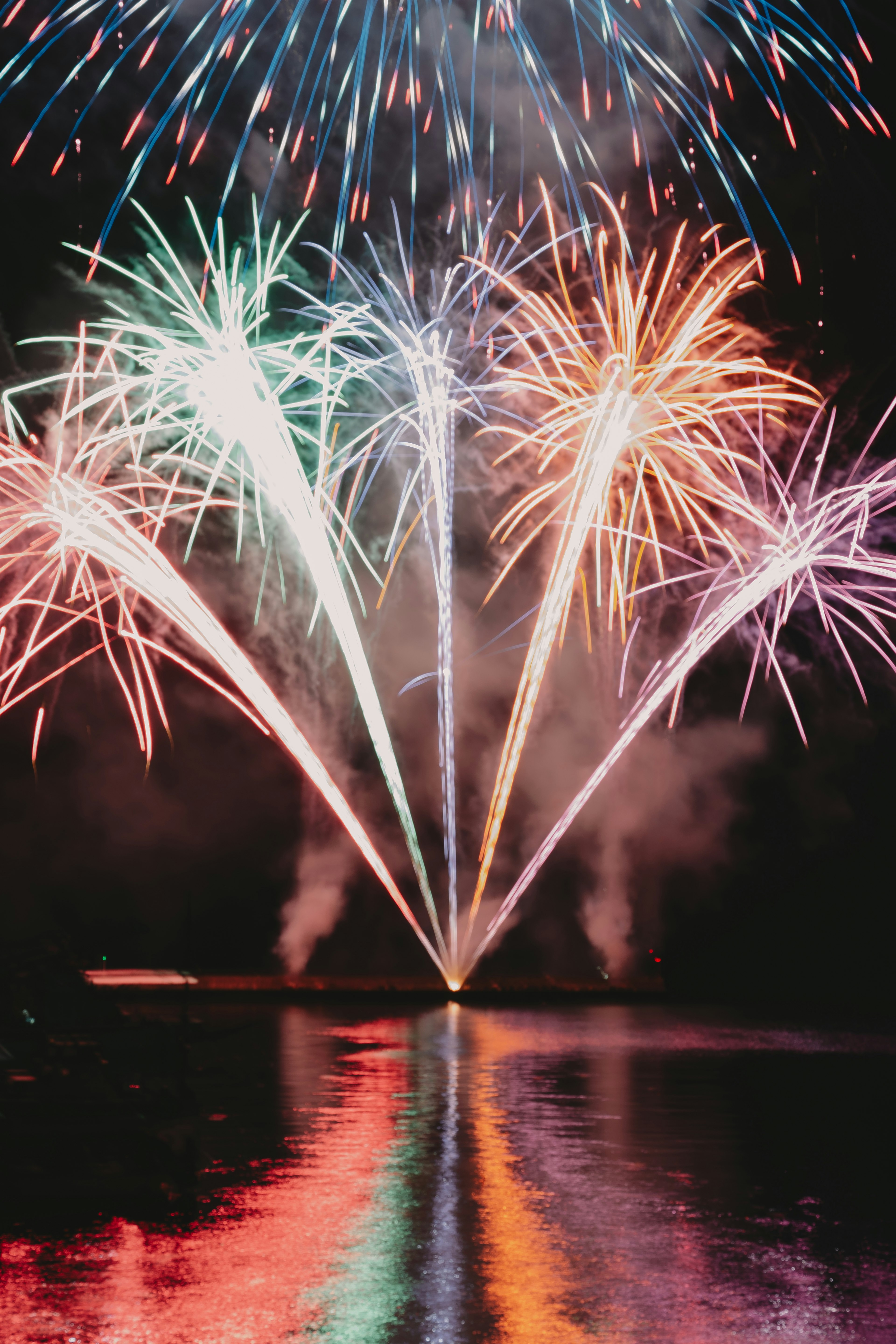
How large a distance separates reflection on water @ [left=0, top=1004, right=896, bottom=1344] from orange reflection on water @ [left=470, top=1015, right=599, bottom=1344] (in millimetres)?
27

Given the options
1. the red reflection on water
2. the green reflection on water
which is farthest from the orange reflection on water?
the red reflection on water

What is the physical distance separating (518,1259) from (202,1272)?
2127 millimetres

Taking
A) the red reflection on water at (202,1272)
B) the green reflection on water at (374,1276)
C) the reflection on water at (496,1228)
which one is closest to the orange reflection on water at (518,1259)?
the reflection on water at (496,1228)

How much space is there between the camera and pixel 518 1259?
848 cm

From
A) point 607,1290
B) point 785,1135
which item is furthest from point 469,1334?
point 785,1135

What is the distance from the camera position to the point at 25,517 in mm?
16844

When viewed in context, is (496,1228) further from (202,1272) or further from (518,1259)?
(202,1272)

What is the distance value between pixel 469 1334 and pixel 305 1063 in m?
17.8

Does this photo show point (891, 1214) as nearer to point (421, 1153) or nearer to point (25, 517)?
point (421, 1153)

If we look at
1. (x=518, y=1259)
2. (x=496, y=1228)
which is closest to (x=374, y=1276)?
(x=518, y=1259)

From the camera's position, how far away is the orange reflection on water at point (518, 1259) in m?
6.90

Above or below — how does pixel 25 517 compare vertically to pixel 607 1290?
above

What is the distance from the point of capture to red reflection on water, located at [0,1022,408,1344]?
22.7 feet

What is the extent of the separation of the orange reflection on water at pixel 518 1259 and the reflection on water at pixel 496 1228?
27mm
